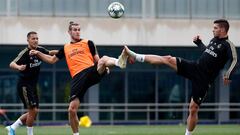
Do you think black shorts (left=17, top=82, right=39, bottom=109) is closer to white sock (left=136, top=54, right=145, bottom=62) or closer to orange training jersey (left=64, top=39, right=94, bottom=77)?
orange training jersey (left=64, top=39, right=94, bottom=77)

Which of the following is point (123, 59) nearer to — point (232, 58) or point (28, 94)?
point (232, 58)

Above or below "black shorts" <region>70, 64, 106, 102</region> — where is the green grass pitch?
below

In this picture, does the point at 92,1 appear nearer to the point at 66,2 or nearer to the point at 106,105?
the point at 66,2

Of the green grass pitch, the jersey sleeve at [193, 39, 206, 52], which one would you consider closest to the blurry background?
the green grass pitch

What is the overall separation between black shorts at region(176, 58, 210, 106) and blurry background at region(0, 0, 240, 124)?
18448 millimetres

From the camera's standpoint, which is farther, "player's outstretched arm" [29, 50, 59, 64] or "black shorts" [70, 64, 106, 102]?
"player's outstretched arm" [29, 50, 59, 64]

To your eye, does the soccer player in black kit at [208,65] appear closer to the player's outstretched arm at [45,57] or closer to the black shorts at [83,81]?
the black shorts at [83,81]

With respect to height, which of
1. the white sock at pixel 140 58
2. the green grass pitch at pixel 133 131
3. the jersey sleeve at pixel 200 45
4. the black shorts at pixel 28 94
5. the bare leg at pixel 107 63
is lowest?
the green grass pitch at pixel 133 131

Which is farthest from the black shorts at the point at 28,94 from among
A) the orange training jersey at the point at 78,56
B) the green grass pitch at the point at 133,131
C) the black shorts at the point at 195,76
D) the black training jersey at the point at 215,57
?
the black training jersey at the point at 215,57

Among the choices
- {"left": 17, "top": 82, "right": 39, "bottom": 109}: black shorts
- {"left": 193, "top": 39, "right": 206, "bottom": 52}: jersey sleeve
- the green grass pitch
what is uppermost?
{"left": 193, "top": 39, "right": 206, "bottom": 52}: jersey sleeve

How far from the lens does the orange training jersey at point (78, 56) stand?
608 inches

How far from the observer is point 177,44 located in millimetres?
35812

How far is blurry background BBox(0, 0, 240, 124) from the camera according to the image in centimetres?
3478

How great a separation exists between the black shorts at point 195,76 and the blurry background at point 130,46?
60.5 feet
